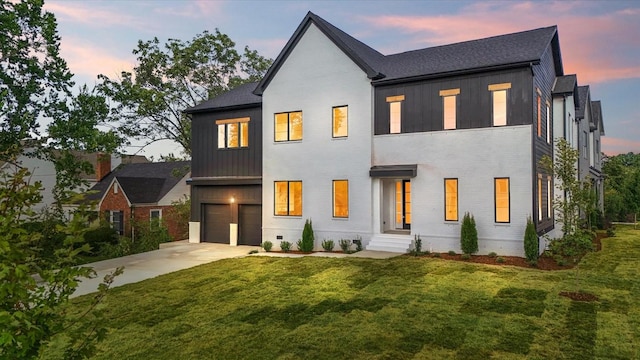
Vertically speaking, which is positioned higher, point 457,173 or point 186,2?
point 186,2

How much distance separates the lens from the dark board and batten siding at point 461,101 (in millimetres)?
15438

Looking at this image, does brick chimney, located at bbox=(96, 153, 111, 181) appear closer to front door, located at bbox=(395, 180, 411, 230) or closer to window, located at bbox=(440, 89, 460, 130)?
front door, located at bbox=(395, 180, 411, 230)

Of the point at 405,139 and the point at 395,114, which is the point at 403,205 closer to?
the point at 405,139

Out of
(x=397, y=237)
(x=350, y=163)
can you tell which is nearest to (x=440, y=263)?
(x=397, y=237)

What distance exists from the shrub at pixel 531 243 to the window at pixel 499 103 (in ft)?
13.9

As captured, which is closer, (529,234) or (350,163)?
(529,234)

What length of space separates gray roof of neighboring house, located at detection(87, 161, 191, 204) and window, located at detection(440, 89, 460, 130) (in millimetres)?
20203

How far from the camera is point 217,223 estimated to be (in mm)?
22844

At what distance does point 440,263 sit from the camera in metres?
14.5

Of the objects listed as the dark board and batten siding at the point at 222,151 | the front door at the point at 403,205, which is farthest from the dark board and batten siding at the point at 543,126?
the dark board and batten siding at the point at 222,151

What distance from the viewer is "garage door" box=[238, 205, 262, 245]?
2166 cm

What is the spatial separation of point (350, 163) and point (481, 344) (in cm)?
1208

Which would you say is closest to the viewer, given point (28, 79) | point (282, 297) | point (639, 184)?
point (282, 297)

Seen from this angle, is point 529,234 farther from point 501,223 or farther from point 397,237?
point 397,237
